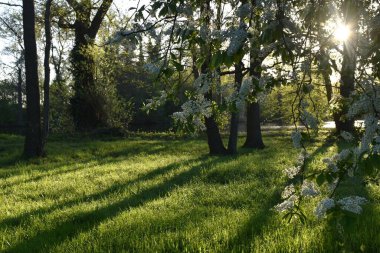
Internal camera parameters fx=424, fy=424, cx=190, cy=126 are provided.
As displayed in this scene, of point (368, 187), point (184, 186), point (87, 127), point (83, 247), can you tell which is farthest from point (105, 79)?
point (83, 247)

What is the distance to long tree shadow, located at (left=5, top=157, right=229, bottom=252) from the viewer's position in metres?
5.18

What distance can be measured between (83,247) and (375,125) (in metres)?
3.78

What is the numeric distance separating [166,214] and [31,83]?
39.1 ft

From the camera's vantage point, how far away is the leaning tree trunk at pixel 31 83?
16.2 metres

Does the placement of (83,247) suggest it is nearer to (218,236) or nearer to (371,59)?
(218,236)

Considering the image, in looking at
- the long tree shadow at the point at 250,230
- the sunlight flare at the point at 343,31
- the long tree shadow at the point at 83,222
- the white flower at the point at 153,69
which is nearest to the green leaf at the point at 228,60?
the white flower at the point at 153,69

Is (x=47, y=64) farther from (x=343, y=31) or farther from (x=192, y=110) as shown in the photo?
(x=343, y=31)

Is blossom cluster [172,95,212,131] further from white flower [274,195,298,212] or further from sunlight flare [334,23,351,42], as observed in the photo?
sunlight flare [334,23,351,42]

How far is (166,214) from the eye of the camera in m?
6.33

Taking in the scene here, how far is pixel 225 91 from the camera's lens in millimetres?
3650

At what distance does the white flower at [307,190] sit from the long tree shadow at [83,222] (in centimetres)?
336

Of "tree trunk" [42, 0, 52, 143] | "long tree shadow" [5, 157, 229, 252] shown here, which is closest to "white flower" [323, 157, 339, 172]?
"long tree shadow" [5, 157, 229, 252]

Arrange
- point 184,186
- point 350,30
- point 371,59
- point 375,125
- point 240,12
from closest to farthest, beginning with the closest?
point 375,125, point 240,12, point 350,30, point 371,59, point 184,186

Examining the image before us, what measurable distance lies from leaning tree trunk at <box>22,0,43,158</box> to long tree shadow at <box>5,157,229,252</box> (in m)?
8.95
